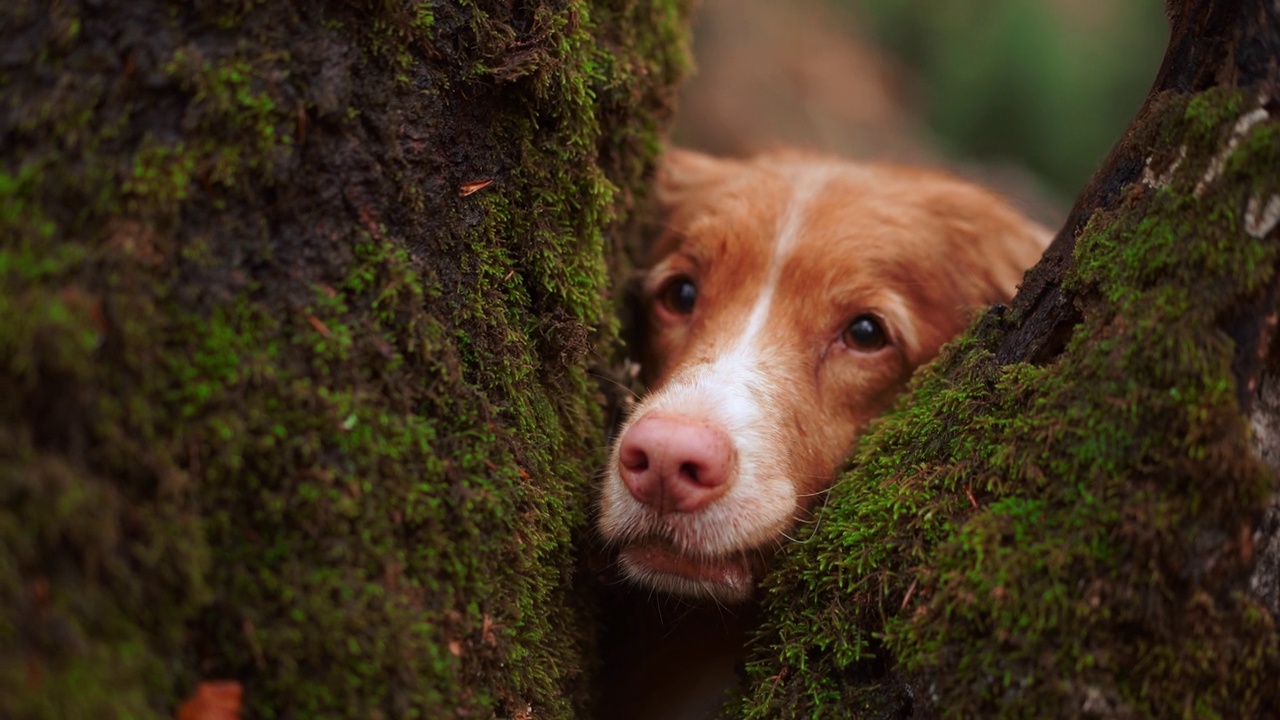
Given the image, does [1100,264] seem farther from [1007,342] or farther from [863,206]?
[863,206]

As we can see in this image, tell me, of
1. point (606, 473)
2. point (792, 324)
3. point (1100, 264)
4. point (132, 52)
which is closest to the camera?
point (132, 52)

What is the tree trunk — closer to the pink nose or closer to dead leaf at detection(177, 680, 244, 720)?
the pink nose

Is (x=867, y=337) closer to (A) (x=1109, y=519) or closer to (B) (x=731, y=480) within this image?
(B) (x=731, y=480)

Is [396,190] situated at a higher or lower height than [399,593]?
higher

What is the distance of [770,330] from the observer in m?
3.81

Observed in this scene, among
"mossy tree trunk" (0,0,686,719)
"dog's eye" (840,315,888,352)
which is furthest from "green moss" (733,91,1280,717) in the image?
"dog's eye" (840,315,888,352)

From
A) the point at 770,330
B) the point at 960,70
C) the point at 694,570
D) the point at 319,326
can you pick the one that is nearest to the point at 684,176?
the point at 770,330

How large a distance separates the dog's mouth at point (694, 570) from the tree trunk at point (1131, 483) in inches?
25.8

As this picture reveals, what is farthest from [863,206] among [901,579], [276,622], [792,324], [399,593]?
[276,622]

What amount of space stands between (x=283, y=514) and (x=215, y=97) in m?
0.86

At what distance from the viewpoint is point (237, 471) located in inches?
76.6

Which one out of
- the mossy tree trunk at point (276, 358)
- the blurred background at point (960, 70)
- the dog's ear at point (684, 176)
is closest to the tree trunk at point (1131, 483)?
the mossy tree trunk at point (276, 358)

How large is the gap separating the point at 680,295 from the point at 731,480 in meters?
1.28

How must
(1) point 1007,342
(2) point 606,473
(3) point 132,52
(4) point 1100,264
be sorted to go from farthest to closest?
(2) point 606,473, (1) point 1007,342, (4) point 1100,264, (3) point 132,52
